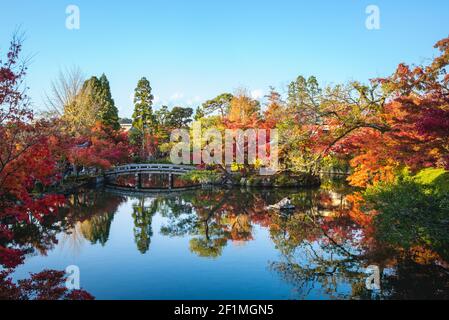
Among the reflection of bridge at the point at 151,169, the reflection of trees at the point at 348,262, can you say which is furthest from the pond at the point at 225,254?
the reflection of bridge at the point at 151,169

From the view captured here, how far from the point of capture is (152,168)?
28.6 metres

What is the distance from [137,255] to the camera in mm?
10602

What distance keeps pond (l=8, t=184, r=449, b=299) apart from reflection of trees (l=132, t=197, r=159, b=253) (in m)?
0.05

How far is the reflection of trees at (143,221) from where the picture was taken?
39.5 feet

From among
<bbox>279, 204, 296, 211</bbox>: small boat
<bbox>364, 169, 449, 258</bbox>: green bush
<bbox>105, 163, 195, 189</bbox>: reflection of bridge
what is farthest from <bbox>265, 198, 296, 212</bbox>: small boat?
<bbox>105, 163, 195, 189</bbox>: reflection of bridge

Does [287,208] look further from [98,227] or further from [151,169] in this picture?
[151,169]

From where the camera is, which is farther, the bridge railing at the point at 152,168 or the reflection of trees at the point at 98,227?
the bridge railing at the point at 152,168

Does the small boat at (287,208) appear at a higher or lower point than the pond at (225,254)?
higher

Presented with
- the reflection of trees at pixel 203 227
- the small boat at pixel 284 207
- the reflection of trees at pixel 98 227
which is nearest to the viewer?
the reflection of trees at pixel 203 227

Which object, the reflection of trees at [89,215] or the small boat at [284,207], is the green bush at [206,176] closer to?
the reflection of trees at [89,215]

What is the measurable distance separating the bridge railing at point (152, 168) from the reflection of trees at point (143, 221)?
6.30m

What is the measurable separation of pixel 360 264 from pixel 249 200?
11236mm

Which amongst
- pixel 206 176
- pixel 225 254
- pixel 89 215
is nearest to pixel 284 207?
pixel 225 254

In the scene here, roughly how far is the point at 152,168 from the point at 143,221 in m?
13.3
